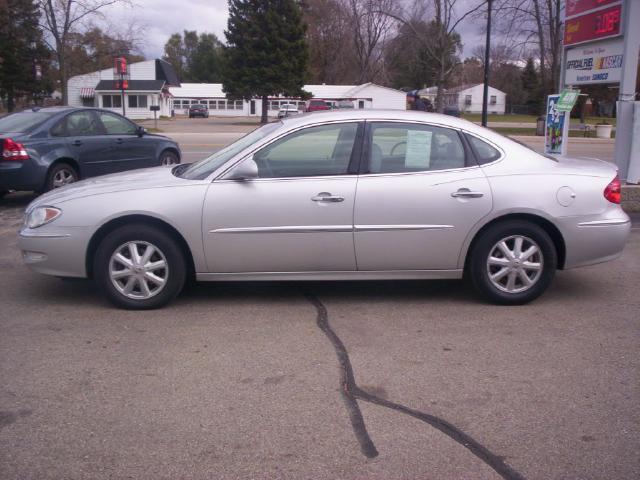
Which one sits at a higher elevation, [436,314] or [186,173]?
[186,173]

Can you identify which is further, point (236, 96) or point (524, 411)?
point (236, 96)

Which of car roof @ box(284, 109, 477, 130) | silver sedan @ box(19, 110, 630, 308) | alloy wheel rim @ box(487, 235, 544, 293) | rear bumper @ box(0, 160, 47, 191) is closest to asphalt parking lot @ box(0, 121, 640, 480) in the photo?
alloy wheel rim @ box(487, 235, 544, 293)

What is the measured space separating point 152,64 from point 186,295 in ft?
231

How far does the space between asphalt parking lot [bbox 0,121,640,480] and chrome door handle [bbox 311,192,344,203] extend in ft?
3.00

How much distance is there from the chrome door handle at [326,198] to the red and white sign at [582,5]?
26.4ft

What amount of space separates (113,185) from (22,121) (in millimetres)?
6076

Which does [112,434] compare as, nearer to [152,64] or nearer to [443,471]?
[443,471]

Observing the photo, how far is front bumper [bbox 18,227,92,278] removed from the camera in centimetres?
532

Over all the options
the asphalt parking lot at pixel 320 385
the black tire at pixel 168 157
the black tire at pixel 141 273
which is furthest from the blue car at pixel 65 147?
the black tire at pixel 141 273

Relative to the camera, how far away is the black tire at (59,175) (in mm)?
10195

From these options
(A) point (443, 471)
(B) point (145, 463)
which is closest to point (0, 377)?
(B) point (145, 463)

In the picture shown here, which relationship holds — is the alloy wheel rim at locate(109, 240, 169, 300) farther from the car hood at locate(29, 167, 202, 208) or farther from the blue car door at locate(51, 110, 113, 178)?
the blue car door at locate(51, 110, 113, 178)

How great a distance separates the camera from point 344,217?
5320mm

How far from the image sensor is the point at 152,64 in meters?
71.5
